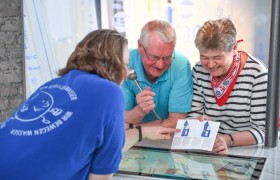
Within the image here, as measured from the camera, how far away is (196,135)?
1.49 meters

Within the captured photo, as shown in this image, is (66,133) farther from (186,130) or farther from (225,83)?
(225,83)

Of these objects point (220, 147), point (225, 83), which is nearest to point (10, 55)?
point (225, 83)

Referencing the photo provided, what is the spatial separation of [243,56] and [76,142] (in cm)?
98

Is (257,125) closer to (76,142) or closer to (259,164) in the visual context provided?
(259,164)

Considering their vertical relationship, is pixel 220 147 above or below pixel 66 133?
below

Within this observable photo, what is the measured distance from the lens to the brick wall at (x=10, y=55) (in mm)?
2693

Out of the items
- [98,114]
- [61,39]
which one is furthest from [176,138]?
[61,39]

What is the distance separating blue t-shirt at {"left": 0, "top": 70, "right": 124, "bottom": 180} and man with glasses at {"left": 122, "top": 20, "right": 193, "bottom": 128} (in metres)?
0.71

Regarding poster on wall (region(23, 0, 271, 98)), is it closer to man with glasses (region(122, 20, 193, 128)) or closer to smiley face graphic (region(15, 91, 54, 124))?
man with glasses (region(122, 20, 193, 128))

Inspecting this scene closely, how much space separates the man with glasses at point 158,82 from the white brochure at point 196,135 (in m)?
0.25

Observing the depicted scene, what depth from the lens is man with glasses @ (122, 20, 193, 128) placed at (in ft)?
5.74

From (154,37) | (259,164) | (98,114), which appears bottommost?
(259,164)

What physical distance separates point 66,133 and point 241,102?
2.99 feet

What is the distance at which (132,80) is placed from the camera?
6.06 ft
